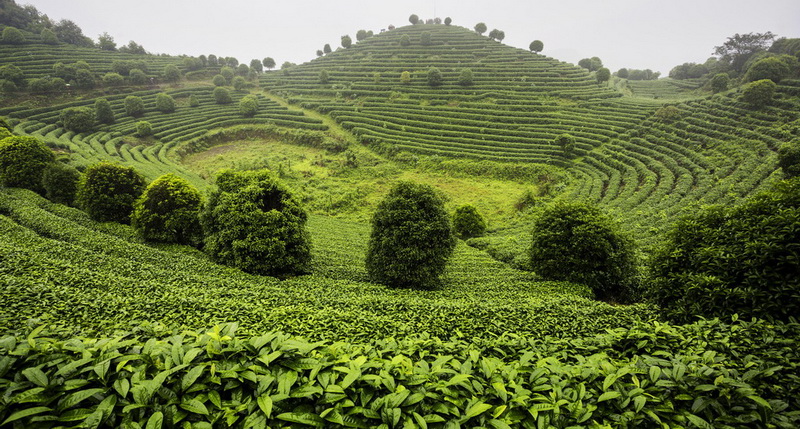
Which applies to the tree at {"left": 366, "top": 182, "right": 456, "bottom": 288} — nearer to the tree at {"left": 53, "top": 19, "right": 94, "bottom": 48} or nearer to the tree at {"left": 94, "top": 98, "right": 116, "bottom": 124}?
the tree at {"left": 94, "top": 98, "right": 116, "bottom": 124}

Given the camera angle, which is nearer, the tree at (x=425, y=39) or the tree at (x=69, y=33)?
the tree at (x=69, y=33)

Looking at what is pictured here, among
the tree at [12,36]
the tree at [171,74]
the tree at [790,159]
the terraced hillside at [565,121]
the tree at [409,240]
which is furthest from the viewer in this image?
the tree at [171,74]

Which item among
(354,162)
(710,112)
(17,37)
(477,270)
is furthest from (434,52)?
(17,37)

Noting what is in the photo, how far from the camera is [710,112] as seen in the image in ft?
139

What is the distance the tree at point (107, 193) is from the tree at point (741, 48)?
92386 millimetres

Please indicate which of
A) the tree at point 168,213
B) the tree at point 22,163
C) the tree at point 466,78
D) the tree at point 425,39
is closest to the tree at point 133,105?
the tree at point 22,163

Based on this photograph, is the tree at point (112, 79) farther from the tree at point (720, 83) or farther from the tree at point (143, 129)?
the tree at point (720, 83)

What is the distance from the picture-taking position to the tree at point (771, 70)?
1613 inches

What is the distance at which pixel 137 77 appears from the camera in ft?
203

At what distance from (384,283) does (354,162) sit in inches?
1283

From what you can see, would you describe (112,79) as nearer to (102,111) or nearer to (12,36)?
(102,111)

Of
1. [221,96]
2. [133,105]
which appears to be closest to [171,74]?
[221,96]

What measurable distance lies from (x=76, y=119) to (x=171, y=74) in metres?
27.8

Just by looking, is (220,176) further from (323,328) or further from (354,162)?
(354,162)
